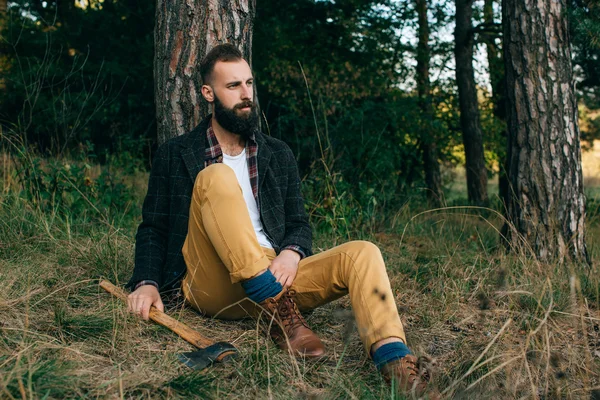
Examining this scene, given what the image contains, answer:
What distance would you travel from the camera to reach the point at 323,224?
4379 millimetres

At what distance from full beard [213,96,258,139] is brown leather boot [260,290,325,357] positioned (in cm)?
86

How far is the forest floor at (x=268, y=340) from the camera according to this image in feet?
6.32

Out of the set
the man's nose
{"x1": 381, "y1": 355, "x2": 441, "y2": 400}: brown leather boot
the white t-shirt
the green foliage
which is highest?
the green foliage

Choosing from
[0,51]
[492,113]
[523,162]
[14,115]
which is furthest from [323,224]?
[492,113]

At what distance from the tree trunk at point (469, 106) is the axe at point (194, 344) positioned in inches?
301

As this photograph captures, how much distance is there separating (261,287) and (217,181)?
462 millimetres

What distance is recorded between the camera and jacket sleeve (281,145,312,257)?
2.76 m

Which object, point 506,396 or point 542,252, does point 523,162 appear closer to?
point 542,252

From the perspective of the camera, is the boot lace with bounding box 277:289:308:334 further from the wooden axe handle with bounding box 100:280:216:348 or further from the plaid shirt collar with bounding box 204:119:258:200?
the plaid shirt collar with bounding box 204:119:258:200

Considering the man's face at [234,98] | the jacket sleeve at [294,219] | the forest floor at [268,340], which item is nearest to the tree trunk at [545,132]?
the forest floor at [268,340]

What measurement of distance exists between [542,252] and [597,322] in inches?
40.2

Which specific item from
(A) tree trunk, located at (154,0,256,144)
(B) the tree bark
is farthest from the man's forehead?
(B) the tree bark

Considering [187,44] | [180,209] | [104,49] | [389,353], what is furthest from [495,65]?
[389,353]

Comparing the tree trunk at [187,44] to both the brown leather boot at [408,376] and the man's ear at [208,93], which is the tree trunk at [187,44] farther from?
the brown leather boot at [408,376]
